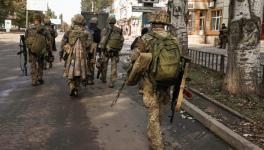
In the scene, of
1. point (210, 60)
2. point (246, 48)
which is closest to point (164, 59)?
point (246, 48)

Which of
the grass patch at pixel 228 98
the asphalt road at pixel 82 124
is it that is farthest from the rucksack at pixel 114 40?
the grass patch at pixel 228 98

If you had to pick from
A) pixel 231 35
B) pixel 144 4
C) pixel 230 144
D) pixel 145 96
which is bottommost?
pixel 230 144

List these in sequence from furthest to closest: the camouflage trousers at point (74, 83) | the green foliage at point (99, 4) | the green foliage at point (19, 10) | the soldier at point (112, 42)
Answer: the green foliage at point (99, 4) → the green foliage at point (19, 10) → the soldier at point (112, 42) → the camouflage trousers at point (74, 83)

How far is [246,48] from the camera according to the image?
9930 millimetres

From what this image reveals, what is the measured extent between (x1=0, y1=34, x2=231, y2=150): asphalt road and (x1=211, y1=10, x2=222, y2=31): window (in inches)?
1217

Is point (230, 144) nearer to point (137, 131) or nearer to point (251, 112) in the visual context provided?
point (137, 131)

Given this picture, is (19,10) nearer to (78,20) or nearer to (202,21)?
(202,21)

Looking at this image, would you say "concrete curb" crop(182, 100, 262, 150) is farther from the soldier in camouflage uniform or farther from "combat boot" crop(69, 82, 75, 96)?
"combat boot" crop(69, 82, 75, 96)

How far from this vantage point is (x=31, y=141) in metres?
6.45

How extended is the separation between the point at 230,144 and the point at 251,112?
211 centimetres

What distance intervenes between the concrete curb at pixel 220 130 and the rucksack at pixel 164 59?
59.6 inches

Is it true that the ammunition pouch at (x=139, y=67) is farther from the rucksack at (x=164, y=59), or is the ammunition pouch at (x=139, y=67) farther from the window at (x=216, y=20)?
the window at (x=216, y=20)

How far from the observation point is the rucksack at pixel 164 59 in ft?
18.2

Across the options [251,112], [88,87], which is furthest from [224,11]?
[251,112]
